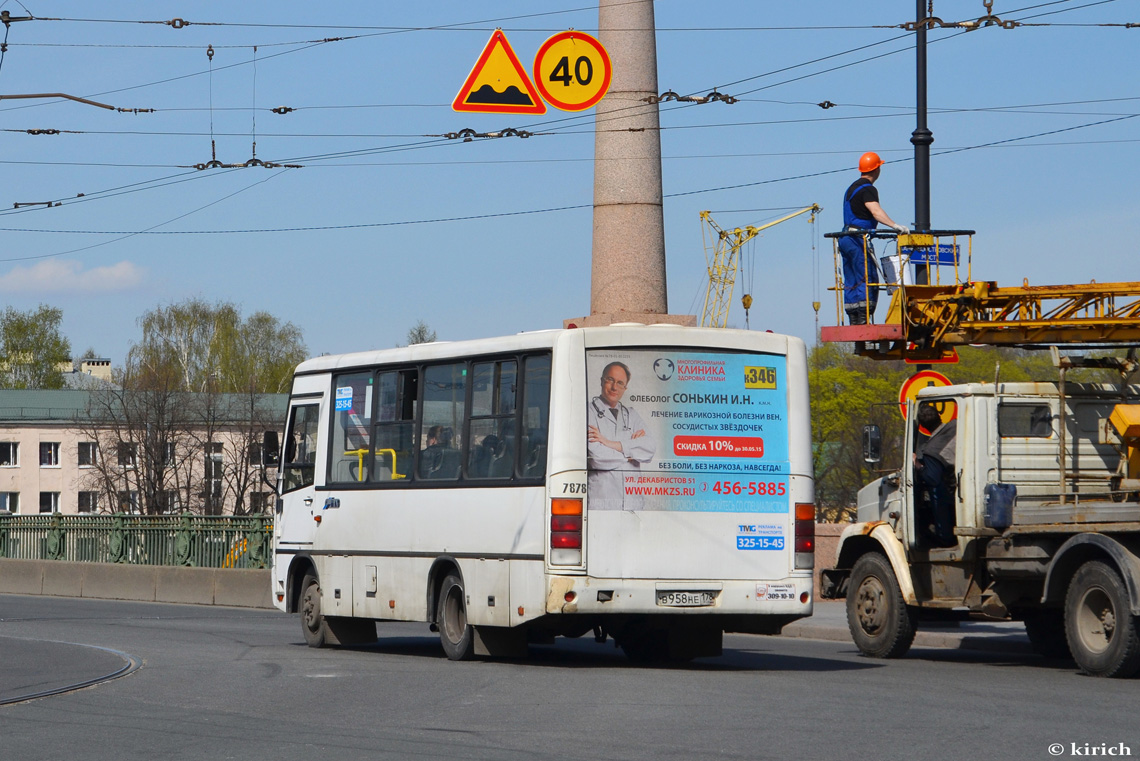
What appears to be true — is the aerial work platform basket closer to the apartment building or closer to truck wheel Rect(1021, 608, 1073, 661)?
truck wheel Rect(1021, 608, 1073, 661)

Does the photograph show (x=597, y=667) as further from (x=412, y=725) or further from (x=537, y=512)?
(x=412, y=725)

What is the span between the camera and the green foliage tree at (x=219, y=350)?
9750 cm

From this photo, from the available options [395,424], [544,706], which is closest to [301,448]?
[395,424]

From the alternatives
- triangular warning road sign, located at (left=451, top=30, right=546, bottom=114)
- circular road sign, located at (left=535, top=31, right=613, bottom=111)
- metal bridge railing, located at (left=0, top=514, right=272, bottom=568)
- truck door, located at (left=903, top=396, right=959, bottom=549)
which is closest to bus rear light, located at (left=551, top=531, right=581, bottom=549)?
truck door, located at (left=903, top=396, right=959, bottom=549)

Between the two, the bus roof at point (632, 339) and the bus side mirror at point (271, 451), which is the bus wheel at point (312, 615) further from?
the bus roof at point (632, 339)

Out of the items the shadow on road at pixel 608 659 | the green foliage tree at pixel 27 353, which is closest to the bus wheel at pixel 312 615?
the shadow on road at pixel 608 659

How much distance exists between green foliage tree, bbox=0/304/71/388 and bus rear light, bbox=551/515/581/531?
363 ft

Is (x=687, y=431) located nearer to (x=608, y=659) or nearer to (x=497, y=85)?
(x=608, y=659)

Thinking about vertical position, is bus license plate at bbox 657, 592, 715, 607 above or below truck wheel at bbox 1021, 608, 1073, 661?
above

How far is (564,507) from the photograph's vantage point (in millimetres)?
13375

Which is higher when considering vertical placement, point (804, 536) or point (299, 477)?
point (299, 477)

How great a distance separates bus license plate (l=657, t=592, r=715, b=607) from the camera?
A: 13.5m

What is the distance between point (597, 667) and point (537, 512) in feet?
5.18

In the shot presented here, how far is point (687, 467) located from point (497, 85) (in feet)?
27.1
